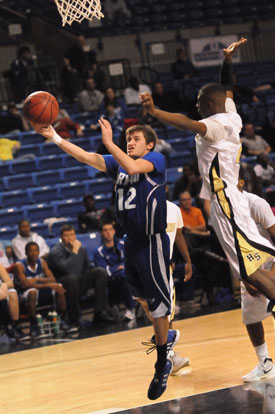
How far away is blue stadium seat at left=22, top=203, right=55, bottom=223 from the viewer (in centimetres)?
1271

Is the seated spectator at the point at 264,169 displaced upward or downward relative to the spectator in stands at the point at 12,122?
downward

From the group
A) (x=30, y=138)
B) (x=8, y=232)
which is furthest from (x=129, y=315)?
(x=30, y=138)

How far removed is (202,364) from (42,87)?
11.1m

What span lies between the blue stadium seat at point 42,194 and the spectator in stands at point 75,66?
12.6 feet

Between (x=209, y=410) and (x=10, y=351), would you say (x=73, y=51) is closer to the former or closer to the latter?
(x=10, y=351)

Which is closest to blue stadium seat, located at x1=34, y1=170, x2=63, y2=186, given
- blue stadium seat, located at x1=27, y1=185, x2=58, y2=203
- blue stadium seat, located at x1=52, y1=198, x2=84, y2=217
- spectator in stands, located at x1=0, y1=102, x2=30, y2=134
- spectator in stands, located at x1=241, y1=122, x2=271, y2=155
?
blue stadium seat, located at x1=27, y1=185, x2=58, y2=203

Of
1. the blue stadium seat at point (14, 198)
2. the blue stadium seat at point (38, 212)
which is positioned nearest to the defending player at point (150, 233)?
the blue stadium seat at point (38, 212)

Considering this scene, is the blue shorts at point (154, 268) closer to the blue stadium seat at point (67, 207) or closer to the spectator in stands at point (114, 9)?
the blue stadium seat at point (67, 207)

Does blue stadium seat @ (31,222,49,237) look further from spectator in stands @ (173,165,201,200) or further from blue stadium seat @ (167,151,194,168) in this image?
blue stadium seat @ (167,151,194,168)

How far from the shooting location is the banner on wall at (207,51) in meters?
18.0

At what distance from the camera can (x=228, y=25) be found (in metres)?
19.5

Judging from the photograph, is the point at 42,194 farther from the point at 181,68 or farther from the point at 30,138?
the point at 181,68

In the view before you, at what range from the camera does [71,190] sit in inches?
530

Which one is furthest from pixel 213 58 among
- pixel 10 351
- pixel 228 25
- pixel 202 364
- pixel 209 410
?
pixel 209 410
